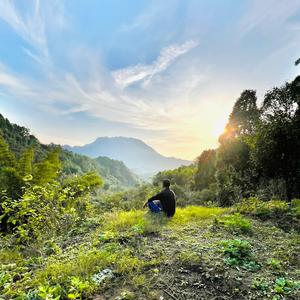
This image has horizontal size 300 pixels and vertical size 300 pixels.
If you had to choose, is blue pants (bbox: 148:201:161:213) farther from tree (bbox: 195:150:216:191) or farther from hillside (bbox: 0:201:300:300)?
tree (bbox: 195:150:216:191)

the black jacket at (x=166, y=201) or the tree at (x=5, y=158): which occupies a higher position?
the tree at (x=5, y=158)

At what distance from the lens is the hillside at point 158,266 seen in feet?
10.3

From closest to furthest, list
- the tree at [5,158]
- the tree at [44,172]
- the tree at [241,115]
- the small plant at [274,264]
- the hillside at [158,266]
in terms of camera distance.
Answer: the hillside at [158,266]
the small plant at [274,264]
the tree at [44,172]
the tree at [5,158]
the tree at [241,115]

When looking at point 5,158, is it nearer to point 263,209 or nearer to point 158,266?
point 158,266

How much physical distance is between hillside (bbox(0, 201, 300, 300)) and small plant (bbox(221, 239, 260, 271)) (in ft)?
0.05

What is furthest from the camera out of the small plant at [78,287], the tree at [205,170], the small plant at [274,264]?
the tree at [205,170]

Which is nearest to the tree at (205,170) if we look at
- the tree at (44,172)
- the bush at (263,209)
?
the bush at (263,209)

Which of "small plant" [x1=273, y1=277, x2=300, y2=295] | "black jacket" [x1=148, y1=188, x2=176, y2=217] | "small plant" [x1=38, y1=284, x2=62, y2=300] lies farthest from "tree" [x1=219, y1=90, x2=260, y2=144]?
"small plant" [x1=38, y1=284, x2=62, y2=300]

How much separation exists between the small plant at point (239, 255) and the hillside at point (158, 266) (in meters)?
0.02

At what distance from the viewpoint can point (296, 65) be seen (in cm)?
1452

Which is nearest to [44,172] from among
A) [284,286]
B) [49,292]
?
[49,292]

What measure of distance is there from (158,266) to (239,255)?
1.34 m

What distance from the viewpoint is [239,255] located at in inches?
161

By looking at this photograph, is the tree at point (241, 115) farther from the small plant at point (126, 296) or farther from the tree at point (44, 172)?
the small plant at point (126, 296)
